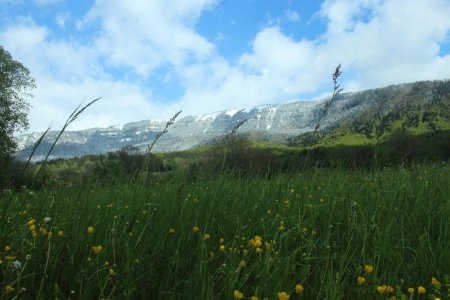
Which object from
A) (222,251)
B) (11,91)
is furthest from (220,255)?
(11,91)

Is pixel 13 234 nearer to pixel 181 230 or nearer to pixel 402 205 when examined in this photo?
pixel 181 230

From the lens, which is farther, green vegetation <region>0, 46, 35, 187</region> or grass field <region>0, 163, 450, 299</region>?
green vegetation <region>0, 46, 35, 187</region>

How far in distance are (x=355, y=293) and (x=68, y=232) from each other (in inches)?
83.7

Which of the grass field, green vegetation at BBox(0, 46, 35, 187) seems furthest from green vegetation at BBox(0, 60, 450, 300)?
green vegetation at BBox(0, 46, 35, 187)

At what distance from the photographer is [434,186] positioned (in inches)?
204

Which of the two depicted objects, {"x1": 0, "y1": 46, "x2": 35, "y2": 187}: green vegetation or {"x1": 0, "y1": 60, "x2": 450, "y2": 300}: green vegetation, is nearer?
{"x1": 0, "y1": 60, "x2": 450, "y2": 300}: green vegetation

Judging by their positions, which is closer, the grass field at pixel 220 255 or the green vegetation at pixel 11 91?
the grass field at pixel 220 255

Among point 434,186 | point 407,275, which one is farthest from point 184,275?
point 434,186

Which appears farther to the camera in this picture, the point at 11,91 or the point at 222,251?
the point at 11,91

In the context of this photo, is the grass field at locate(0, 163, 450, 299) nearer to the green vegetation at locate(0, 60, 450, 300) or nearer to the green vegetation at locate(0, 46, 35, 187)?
the green vegetation at locate(0, 60, 450, 300)

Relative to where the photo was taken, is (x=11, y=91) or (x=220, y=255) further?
(x=11, y=91)

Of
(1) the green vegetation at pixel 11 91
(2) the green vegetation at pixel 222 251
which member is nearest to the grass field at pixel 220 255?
(2) the green vegetation at pixel 222 251

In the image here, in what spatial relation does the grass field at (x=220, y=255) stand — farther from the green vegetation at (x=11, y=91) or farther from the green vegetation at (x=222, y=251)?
the green vegetation at (x=11, y=91)

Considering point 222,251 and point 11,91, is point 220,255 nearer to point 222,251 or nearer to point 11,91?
point 222,251
